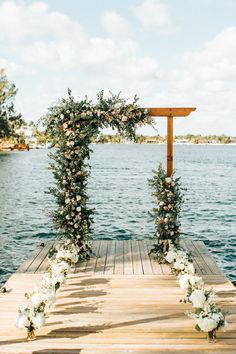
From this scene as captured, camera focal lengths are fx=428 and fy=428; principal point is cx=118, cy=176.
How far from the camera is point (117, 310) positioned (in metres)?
6.68

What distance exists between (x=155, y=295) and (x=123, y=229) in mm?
12348

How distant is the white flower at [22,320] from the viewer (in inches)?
219

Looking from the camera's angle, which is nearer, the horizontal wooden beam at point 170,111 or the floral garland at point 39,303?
the floral garland at point 39,303

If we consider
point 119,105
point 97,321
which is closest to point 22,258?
point 119,105

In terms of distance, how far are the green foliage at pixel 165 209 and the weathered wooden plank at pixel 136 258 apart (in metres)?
0.46

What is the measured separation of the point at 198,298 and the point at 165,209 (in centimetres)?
362

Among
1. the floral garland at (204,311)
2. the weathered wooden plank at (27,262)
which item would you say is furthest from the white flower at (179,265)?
the weathered wooden plank at (27,262)

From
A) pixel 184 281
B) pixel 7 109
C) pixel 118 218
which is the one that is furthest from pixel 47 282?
pixel 7 109

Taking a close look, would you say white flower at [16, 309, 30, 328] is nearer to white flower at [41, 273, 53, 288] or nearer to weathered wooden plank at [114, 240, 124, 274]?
white flower at [41, 273, 53, 288]

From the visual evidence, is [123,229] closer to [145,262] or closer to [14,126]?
[145,262]

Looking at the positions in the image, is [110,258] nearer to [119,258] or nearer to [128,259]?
[119,258]

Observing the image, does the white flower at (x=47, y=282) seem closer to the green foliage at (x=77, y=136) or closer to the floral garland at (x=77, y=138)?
the floral garland at (x=77, y=138)

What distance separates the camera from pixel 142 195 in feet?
105

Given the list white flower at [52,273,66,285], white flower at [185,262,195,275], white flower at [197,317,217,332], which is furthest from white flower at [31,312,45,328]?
white flower at [185,262,195,275]
